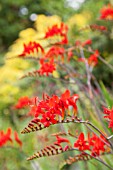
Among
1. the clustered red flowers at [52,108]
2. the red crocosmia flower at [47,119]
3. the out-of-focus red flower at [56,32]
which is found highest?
the out-of-focus red flower at [56,32]

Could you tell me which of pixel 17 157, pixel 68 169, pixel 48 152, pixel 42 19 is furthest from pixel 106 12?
pixel 42 19

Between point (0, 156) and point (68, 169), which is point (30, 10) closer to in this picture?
point (0, 156)

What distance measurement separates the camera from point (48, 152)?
187 cm

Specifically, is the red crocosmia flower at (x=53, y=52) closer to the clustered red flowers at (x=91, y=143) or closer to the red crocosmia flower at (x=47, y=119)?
the clustered red flowers at (x=91, y=143)

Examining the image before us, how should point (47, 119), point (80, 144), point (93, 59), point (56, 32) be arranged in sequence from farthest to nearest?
point (93, 59) → point (56, 32) → point (80, 144) → point (47, 119)

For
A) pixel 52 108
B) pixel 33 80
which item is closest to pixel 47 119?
pixel 52 108

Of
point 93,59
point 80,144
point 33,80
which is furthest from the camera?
point 33,80

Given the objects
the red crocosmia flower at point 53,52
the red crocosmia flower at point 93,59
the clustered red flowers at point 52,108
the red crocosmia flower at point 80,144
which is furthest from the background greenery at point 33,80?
the clustered red flowers at point 52,108

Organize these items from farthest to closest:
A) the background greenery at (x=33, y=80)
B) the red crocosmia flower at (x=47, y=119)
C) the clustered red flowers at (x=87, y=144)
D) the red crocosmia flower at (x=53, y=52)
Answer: the background greenery at (x=33, y=80)
the red crocosmia flower at (x=53, y=52)
the clustered red flowers at (x=87, y=144)
the red crocosmia flower at (x=47, y=119)

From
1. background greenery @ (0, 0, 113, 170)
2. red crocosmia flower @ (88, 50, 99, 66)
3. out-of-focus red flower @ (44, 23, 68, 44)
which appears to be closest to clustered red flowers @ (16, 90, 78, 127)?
background greenery @ (0, 0, 113, 170)

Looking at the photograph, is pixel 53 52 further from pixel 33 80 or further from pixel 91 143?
pixel 33 80

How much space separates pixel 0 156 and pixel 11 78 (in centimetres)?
492

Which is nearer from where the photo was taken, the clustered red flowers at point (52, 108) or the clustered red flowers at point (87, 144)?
the clustered red flowers at point (52, 108)

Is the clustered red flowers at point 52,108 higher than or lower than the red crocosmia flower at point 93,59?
lower
